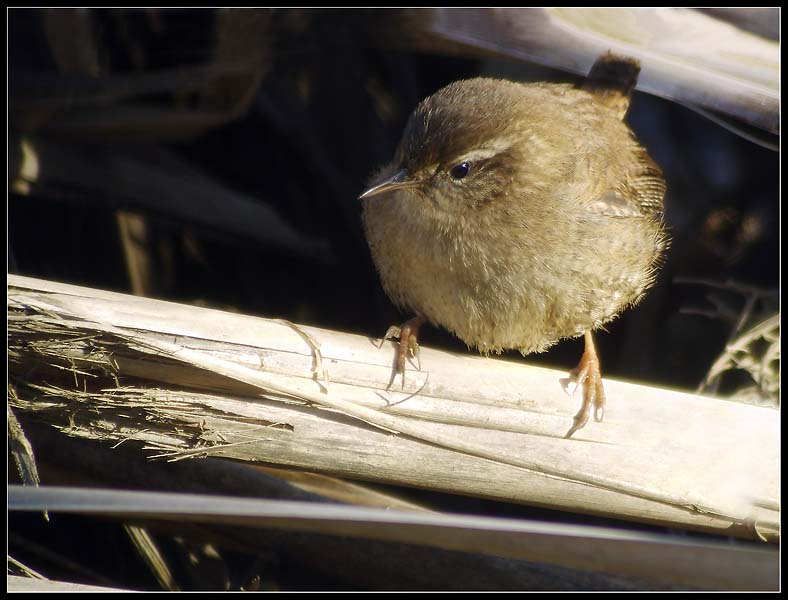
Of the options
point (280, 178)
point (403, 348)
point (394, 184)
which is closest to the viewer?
point (403, 348)

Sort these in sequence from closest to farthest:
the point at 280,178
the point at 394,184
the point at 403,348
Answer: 1. the point at 403,348
2. the point at 394,184
3. the point at 280,178

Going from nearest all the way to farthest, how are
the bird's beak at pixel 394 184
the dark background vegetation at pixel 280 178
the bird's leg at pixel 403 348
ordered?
the bird's leg at pixel 403 348, the bird's beak at pixel 394 184, the dark background vegetation at pixel 280 178

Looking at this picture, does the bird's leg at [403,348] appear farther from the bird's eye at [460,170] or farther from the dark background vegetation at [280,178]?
the dark background vegetation at [280,178]

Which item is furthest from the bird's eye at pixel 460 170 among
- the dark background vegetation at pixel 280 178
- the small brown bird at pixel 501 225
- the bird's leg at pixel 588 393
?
the dark background vegetation at pixel 280 178

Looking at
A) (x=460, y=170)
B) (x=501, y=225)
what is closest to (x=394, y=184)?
(x=460, y=170)

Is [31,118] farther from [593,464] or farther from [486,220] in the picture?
[593,464]

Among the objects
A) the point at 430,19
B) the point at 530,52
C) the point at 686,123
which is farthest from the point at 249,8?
the point at 686,123

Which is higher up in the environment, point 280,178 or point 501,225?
point 280,178

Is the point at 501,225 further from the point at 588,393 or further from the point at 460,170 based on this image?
the point at 588,393
